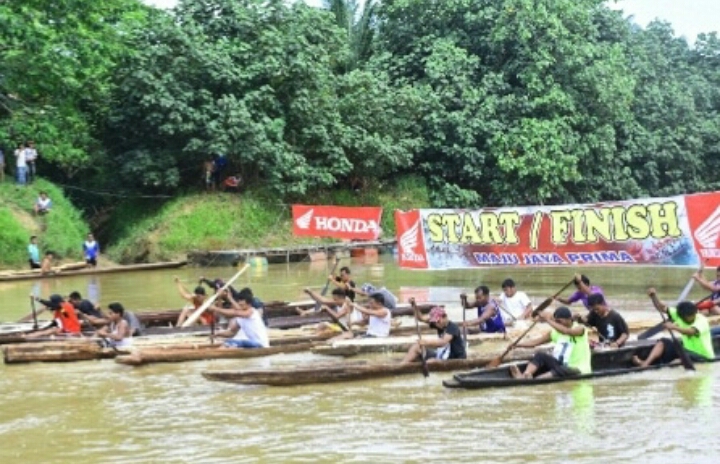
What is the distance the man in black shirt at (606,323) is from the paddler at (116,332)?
6056 mm

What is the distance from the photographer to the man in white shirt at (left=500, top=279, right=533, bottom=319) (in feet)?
53.1

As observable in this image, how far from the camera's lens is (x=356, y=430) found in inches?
415

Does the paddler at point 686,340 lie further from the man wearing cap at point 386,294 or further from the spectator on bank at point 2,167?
the spectator on bank at point 2,167

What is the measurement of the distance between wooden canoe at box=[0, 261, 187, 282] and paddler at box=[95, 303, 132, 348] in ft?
36.9

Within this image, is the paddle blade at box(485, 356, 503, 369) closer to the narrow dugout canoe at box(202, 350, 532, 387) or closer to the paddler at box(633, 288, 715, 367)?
the narrow dugout canoe at box(202, 350, 532, 387)

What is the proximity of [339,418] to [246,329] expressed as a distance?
3.87 m

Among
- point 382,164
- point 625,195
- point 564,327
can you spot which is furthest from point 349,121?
point 564,327

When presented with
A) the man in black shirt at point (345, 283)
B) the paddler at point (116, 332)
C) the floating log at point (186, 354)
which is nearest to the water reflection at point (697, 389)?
the floating log at point (186, 354)

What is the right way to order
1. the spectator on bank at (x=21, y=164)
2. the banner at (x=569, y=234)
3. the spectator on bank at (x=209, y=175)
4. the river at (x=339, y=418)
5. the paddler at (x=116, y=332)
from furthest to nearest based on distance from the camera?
the spectator on bank at (x=209, y=175)
the spectator on bank at (x=21, y=164)
the banner at (x=569, y=234)
the paddler at (x=116, y=332)
the river at (x=339, y=418)

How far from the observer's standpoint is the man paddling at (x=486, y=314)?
15133 millimetres

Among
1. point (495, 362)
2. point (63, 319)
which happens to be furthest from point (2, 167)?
point (495, 362)

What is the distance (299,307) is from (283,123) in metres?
13.2

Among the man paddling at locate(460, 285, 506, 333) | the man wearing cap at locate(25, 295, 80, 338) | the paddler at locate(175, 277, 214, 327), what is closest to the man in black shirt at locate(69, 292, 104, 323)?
the man wearing cap at locate(25, 295, 80, 338)

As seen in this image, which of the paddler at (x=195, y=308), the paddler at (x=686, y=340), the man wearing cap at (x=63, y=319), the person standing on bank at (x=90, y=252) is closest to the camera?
the paddler at (x=686, y=340)
